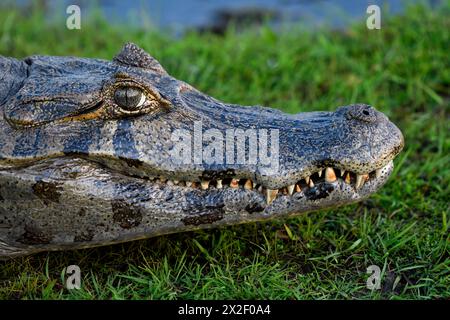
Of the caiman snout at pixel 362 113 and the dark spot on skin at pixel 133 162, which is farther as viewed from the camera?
the caiman snout at pixel 362 113

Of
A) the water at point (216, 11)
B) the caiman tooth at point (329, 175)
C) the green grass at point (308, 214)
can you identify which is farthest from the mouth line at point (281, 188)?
the water at point (216, 11)

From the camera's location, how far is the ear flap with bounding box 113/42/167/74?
4203mm

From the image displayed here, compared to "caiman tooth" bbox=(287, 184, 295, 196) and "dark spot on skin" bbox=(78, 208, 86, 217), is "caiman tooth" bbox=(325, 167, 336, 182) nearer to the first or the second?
"caiman tooth" bbox=(287, 184, 295, 196)

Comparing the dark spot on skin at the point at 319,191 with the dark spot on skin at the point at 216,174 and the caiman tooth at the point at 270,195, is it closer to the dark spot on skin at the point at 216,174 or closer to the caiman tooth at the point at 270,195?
the caiman tooth at the point at 270,195

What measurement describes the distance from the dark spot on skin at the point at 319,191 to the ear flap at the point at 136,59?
3.56 feet

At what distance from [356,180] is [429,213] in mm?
1137

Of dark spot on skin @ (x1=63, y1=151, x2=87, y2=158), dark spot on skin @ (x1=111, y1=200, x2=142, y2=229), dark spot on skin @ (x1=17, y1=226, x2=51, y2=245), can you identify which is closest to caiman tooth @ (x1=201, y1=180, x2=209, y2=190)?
dark spot on skin @ (x1=111, y1=200, x2=142, y2=229)

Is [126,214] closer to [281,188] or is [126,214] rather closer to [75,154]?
[75,154]

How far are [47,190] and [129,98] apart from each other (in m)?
0.62

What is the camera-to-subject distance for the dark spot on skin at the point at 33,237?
12.7ft

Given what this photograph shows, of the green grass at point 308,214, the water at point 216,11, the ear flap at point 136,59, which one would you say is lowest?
the green grass at point 308,214

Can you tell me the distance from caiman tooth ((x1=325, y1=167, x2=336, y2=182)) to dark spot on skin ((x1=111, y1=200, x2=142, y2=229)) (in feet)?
3.17

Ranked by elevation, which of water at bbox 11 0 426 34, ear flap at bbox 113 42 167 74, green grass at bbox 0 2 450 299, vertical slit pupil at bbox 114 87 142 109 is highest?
water at bbox 11 0 426 34

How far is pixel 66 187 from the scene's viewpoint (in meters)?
3.79
